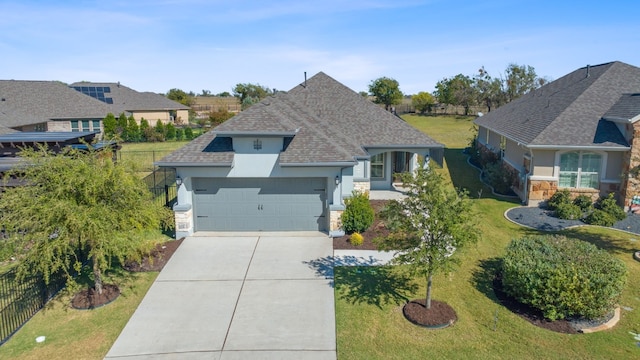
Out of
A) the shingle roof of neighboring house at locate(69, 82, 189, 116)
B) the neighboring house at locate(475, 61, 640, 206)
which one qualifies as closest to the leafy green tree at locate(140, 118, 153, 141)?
the shingle roof of neighboring house at locate(69, 82, 189, 116)

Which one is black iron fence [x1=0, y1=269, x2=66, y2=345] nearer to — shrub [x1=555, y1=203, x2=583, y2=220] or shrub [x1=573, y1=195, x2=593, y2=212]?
shrub [x1=555, y1=203, x2=583, y2=220]

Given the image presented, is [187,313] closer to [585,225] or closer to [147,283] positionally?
[147,283]

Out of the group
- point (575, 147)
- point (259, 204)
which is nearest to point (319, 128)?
point (259, 204)

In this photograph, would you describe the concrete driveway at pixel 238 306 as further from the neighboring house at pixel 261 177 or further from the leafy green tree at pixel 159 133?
the leafy green tree at pixel 159 133

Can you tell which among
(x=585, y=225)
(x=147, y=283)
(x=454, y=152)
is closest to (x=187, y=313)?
(x=147, y=283)

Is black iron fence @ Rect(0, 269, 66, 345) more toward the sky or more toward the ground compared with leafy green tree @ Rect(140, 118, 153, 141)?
more toward the ground

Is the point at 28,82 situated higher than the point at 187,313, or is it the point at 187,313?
the point at 28,82

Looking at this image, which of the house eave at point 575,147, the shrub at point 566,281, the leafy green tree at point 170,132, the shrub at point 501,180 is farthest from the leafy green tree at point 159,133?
the shrub at point 566,281
